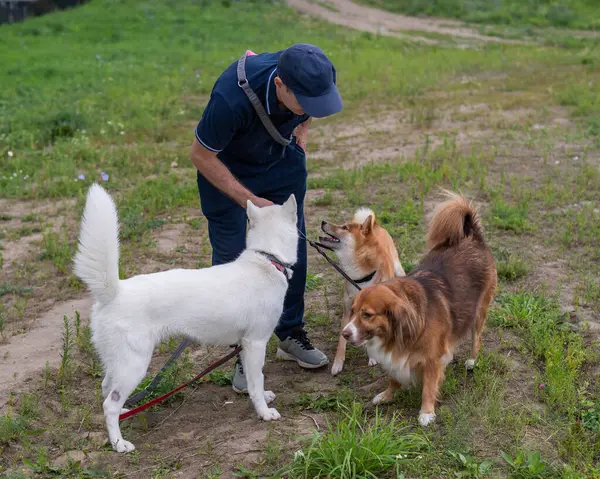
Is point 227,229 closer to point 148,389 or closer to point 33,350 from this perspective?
point 148,389

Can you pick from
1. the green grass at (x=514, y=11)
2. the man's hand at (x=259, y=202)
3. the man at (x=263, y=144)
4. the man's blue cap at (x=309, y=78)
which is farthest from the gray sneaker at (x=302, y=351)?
the green grass at (x=514, y=11)

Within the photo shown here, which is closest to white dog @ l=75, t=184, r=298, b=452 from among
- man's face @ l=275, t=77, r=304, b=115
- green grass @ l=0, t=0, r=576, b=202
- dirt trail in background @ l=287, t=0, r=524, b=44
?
man's face @ l=275, t=77, r=304, b=115

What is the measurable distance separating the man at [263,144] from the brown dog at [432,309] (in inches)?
32.2

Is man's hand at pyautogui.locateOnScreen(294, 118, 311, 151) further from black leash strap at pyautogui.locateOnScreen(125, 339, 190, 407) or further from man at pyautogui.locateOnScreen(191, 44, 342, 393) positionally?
black leash strap at pyautogui.locateOnScreen(125, 339, 190, 407)

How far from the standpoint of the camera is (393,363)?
3809 mm

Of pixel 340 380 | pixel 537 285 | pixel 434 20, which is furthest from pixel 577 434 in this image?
pixel 434 20

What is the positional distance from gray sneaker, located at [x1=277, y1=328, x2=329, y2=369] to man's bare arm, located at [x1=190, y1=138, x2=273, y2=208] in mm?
1103

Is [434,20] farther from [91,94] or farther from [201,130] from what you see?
[201,130]

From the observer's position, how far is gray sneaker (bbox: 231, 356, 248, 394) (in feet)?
13.9

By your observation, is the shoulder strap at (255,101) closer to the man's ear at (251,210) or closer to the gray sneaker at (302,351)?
the man's ear at (251,210)

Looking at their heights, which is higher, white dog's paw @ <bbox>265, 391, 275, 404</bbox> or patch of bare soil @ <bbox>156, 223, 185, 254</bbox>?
white dog's paw @ <bbox>265, 391, 275, 404</bbox>

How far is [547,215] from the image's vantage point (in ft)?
22.4

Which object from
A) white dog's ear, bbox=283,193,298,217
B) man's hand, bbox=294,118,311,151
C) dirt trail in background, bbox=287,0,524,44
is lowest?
dirt trail in background, bbox=287,0,524,44

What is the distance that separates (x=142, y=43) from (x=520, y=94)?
33.9ft
